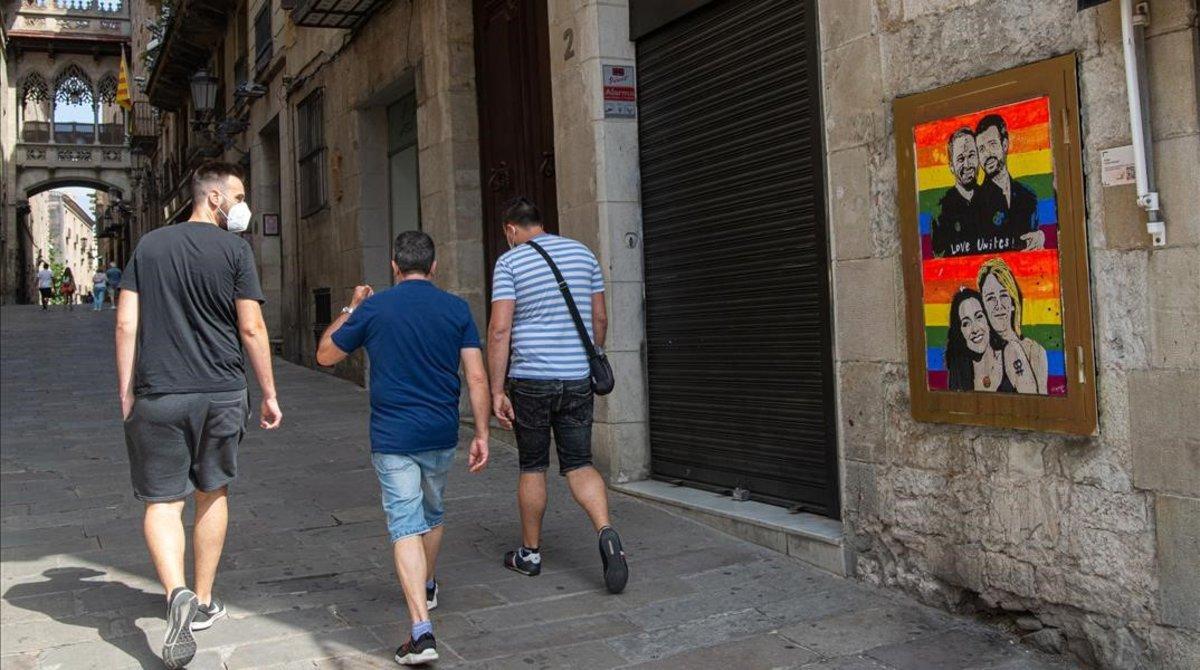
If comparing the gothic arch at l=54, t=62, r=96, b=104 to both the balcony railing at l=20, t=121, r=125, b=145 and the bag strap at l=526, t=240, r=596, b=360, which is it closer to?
the balcony railing at l=20, t=121, r=125, b=145

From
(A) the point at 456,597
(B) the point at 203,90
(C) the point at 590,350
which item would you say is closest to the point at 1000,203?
(C) the point at 590,350

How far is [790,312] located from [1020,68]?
1.94m

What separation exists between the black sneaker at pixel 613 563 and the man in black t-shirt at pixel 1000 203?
200 cm

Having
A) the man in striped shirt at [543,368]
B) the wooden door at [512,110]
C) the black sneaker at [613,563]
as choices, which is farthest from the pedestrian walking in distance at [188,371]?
the wooden door at [512,110]

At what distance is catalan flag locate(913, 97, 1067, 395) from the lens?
388 centimetres

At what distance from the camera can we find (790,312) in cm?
562

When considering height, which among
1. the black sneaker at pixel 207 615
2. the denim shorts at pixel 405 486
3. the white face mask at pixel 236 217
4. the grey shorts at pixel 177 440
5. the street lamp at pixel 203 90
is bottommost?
the black sneaker at pixel 207 615

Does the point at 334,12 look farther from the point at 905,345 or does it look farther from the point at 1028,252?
the point at 1028,252

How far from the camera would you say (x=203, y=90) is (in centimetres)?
2019

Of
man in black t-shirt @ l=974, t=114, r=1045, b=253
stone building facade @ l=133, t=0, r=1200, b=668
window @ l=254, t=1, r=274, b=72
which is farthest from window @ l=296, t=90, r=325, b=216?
man in black t-shirt @ l=974, t=114, r=1045, b=253

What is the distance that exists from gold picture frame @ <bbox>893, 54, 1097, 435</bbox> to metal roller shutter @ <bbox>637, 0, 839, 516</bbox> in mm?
882

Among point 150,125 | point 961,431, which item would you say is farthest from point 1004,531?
point 150,125

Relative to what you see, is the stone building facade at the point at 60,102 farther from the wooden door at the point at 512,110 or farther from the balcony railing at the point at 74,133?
the wooden door at the point at 512,110

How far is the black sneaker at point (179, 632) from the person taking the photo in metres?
3.85
